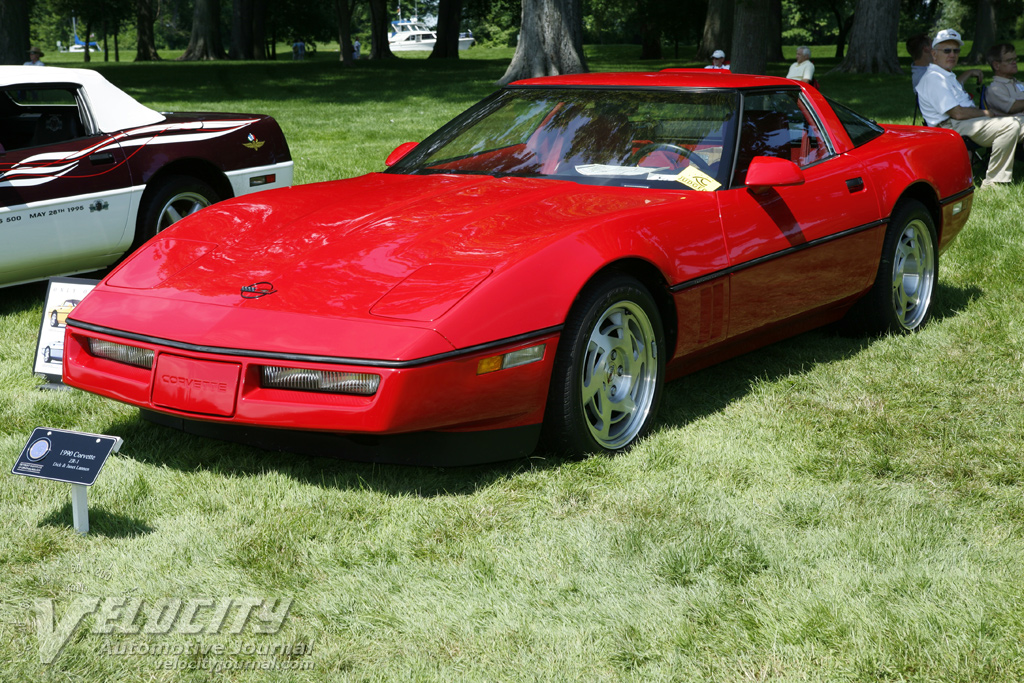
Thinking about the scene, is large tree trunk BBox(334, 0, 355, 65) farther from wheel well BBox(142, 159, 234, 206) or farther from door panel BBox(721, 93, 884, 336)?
door panel BBox(721, 93, 884, 336)

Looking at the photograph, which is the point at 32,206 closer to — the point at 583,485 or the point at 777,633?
the point at 583,485

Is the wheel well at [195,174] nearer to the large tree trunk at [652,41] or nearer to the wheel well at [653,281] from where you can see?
the wheel well at [653,281]

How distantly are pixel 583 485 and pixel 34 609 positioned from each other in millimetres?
1752

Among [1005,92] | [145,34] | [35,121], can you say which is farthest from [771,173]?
[145,34]

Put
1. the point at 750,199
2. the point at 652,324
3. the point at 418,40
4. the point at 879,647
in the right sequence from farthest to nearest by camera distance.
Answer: the point at 418,40 < the point at 750,199 < the point at 652,324 < the point at 879,647

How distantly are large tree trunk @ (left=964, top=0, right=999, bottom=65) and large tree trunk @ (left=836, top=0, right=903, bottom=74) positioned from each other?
773 cm

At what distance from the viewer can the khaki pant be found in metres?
9.93

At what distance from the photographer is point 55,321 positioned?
186 inches

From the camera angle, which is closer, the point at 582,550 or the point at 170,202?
the point at 582,550

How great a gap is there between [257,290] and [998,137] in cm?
838

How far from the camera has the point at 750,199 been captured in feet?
15.1

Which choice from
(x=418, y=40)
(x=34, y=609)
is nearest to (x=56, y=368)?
(x=34, y=609)

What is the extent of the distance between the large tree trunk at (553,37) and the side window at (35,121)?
1458 centimetres

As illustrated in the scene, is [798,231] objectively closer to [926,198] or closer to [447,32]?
[926,198]
